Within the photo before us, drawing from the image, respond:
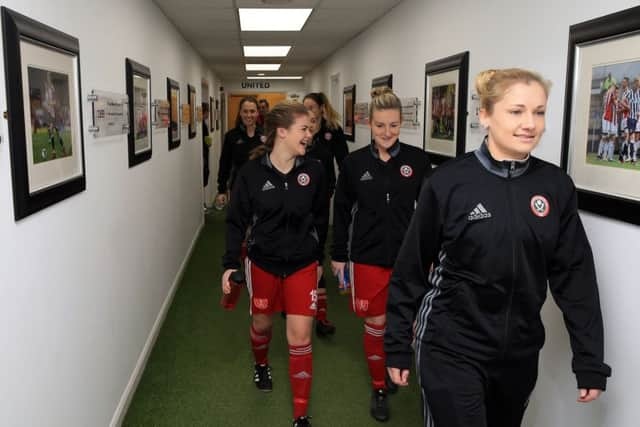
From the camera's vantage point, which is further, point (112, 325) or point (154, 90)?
point (154, 90)

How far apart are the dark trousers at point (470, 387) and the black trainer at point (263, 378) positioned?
71.6 inches

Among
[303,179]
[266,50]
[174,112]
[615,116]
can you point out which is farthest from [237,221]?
[266,50]

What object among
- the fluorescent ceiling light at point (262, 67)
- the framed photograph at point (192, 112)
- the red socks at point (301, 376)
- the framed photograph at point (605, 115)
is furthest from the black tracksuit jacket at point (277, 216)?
the fluorescent ceiling light at point (262, 67)

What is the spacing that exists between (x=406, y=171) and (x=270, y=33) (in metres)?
4.72

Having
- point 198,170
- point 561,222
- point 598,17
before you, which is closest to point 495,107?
point 561,222

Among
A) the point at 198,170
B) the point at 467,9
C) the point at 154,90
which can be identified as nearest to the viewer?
the point at 467,9

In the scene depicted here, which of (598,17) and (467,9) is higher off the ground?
(467,9)

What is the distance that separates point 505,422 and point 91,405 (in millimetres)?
1773

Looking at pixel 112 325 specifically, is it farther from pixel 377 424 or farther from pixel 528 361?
pixel 528 361

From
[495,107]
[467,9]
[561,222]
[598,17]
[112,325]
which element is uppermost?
[467,9]

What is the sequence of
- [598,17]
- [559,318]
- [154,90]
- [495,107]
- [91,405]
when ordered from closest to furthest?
[495,107] < [598,17] < [559,318] < [91,405] < [154,90]

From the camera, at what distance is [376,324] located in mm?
3316

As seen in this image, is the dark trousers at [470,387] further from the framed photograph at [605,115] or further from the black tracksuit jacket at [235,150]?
the black tracksuit jacket at [235,150]

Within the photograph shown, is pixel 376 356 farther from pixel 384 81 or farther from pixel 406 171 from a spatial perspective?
pixel 384 81
